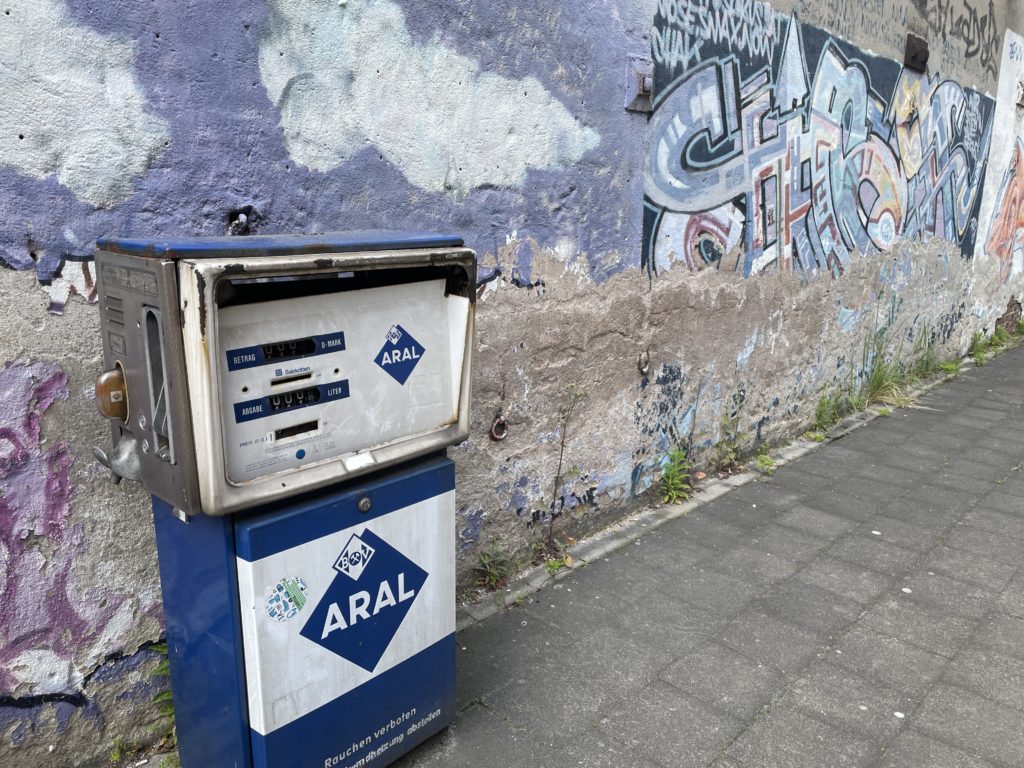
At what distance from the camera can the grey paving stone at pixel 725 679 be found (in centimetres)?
272

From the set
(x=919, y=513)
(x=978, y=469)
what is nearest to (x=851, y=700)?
(x=919, y=513)

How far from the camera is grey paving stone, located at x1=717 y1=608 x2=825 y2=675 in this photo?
2.98 m

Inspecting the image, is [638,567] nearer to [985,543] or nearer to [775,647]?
[775,647]

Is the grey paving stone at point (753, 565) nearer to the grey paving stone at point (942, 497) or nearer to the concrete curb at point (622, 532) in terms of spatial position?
the concrete curb at point (622, 532)

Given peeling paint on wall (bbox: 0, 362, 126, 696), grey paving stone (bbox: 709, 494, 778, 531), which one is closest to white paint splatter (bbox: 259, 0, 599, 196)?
peeling paint on wall (bbox: 0, 362, 126, 696)

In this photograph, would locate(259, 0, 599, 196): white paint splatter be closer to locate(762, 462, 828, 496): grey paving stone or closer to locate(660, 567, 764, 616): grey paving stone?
locate(660, 567, 764, 616): grey paving stone

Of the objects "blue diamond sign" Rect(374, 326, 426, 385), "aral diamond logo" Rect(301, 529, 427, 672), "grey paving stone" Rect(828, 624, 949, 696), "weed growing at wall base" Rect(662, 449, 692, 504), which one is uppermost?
"blue diamond sign" Rect(374, 326, 426, 385)

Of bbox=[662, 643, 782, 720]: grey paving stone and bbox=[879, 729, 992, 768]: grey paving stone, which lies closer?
bbox=[879, 729, 992, 768]: grey paving stone

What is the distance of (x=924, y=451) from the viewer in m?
5.43

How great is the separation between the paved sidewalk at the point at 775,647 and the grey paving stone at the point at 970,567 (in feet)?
0.04

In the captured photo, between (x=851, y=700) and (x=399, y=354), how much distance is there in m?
1.99

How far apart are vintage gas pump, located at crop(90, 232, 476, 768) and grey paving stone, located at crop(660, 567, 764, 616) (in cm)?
142

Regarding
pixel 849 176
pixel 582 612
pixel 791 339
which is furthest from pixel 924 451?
pixel 582 612

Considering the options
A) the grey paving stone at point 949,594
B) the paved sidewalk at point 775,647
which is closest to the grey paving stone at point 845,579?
the paved sidewalk at point 775,647
